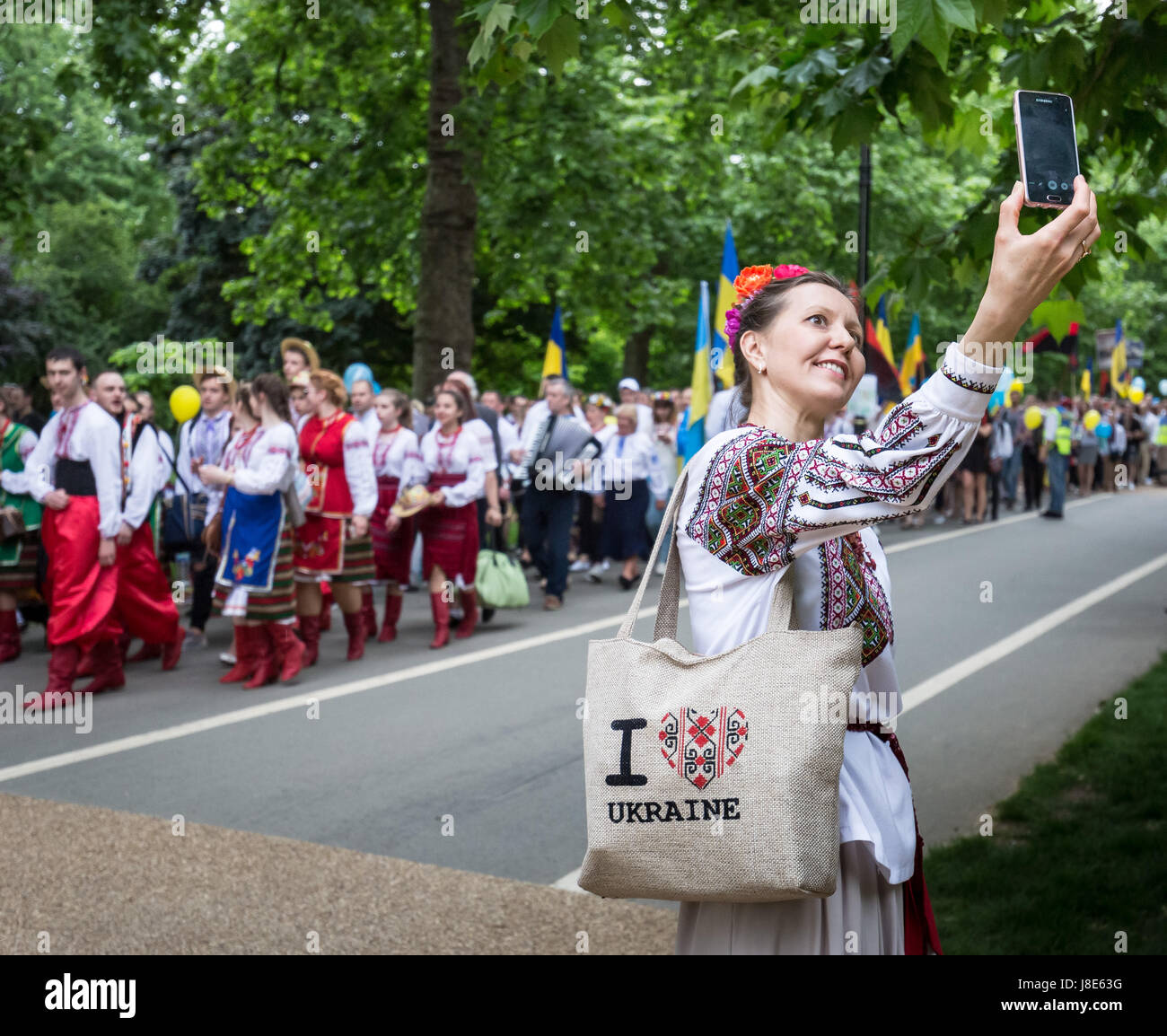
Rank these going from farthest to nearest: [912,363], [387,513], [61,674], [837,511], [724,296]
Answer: [912,363]
[724,296]
[387,513]
[61,674]
[837,511]

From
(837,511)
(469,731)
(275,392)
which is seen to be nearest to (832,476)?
(837,511)

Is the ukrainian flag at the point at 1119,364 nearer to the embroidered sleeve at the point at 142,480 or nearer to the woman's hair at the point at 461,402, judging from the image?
the woman's hair at the point at 461,402

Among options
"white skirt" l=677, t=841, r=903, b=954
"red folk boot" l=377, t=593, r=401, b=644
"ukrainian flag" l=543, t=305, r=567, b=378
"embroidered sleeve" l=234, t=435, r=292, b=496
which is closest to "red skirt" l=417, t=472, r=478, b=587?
"red folk boot" l=377, t=593, r=401, b=644

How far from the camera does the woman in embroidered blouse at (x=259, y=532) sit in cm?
923

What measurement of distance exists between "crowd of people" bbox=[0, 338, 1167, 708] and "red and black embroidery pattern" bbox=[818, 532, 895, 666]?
6.98 m

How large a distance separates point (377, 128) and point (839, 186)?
602 inches

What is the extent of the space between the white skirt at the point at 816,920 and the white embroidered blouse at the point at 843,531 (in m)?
0.05

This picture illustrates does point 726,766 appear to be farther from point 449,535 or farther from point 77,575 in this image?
point 449,535

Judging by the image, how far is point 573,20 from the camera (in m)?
3.57

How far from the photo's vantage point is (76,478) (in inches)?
352

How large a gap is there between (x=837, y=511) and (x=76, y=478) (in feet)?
24.8

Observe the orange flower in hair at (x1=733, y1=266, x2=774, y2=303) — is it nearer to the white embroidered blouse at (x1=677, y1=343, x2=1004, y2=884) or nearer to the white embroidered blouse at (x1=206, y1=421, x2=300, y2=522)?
the white embroidered blouse at (x1=677, y1=343, x2=1004, y2=884)

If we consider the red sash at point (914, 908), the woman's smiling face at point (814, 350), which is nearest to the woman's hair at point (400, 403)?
the woman's smiling face at point (814, 350)
